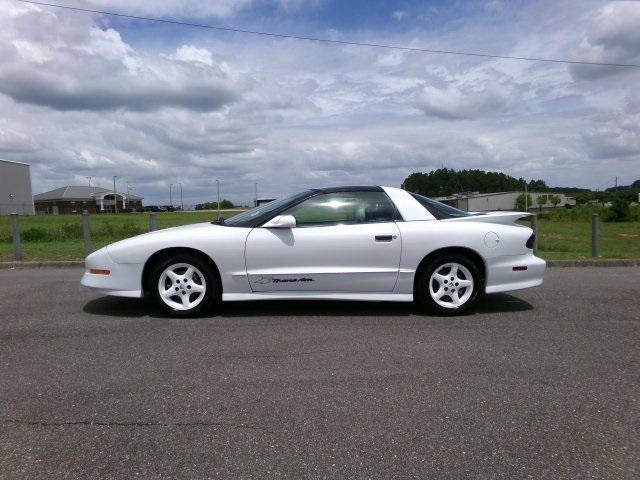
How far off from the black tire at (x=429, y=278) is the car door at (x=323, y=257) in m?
0.29

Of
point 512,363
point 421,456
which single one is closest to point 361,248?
point 512,363

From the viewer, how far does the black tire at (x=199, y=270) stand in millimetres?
5367

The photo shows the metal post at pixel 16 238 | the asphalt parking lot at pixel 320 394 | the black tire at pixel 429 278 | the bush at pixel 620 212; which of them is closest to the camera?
the asphalt parking lot at pixel 320 394

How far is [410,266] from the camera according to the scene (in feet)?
17.9

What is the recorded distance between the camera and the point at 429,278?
548 cm

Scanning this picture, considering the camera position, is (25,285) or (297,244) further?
(25,285)

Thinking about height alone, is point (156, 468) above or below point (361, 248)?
below

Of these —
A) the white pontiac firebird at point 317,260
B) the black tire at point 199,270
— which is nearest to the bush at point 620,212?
the white pontiac firebird at point 317,260

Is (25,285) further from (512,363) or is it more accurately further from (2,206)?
(2,206)

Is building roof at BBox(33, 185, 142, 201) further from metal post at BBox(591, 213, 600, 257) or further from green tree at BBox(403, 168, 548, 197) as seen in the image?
metal post at BBox(591, 213, 600, 257)

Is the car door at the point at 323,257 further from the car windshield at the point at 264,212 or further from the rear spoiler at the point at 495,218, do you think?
the rear spoiler at the point at 495,218

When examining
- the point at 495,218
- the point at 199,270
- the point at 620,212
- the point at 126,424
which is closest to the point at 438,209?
the point at 495,218

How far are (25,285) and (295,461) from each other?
258 inches

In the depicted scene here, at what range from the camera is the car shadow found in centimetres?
561
